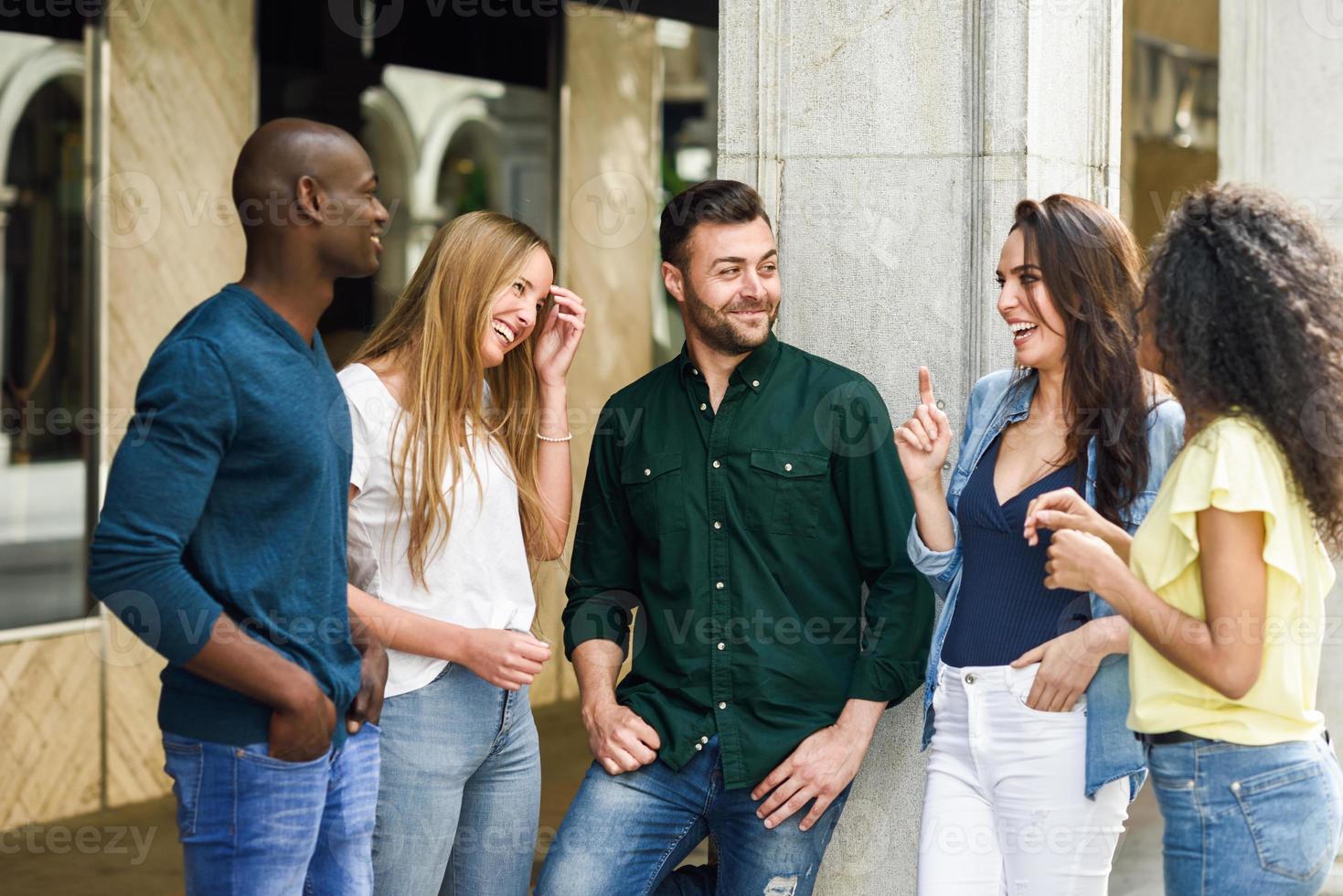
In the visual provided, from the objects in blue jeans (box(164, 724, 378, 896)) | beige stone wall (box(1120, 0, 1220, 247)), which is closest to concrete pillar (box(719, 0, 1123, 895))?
blue jeans (box(164, 724, 378, 896))

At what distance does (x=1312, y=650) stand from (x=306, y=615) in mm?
1575

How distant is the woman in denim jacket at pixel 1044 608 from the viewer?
9.52 ft

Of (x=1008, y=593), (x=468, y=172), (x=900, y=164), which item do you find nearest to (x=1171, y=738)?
(x=1008, y=593)

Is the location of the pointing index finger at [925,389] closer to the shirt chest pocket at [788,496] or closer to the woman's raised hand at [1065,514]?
the shirt chest pocket at [788,496]

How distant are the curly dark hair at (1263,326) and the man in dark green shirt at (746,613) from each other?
3.09 ft

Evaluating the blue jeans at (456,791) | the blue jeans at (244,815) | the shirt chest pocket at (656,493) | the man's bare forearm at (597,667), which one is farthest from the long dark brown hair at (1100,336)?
the blue jeans at (244,815)

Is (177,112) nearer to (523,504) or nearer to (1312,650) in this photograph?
(523,504)

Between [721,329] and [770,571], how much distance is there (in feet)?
1.72

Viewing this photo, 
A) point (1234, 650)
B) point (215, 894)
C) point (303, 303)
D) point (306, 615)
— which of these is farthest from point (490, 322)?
point (1234, 650)

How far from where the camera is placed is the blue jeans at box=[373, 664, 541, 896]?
2975 millimetres

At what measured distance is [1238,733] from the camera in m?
2.43

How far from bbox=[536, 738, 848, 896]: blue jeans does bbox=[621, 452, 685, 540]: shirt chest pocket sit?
1.54ft

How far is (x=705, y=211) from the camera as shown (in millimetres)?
3398

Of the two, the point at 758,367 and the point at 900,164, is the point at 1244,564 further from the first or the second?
the point at 900,164
